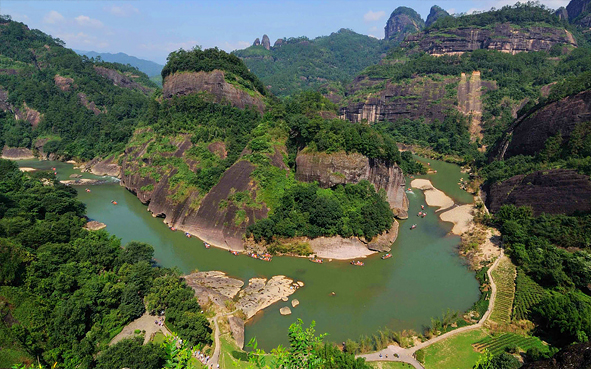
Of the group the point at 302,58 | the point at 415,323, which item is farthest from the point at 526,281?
the point at 302,58

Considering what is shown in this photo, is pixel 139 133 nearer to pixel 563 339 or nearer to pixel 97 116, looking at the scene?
pixel 97 116

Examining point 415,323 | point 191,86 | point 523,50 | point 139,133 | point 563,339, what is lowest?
point 415,323

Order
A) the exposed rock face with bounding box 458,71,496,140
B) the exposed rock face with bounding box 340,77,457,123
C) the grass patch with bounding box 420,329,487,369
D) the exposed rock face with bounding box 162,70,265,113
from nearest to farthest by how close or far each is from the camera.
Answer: the grass patch with bounding box 420,329,487,369 → the exposed rock face with bounding box 162,70,265,113 → the exposed rock face with bounding box 458,71,496,140 → the exposed rock face with bounding box 340,77,457,123

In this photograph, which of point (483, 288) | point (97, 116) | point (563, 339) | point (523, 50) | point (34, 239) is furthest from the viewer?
point (523, 50)

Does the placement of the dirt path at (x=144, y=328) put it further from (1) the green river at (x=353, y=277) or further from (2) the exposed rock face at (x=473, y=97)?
(2) the exposed rock face at (x=473, y=97)

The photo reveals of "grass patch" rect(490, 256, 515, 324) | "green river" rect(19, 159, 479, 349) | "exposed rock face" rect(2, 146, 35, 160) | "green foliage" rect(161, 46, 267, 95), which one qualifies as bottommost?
"green river" rect(19, 159, 479, 349)

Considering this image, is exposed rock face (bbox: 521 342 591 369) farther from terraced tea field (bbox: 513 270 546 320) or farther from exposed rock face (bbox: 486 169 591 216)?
exposed rock face (bbox: 486 169 591 216)

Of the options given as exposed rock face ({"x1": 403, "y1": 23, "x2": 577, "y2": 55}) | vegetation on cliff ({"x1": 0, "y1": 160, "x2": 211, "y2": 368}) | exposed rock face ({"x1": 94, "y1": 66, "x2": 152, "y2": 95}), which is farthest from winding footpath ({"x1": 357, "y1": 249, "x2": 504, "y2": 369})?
exposed rock face ({"x1": 403, "y1": 23, "x2": 577, "y2": 55})

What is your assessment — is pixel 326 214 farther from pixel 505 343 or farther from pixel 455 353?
pixel 505 343
